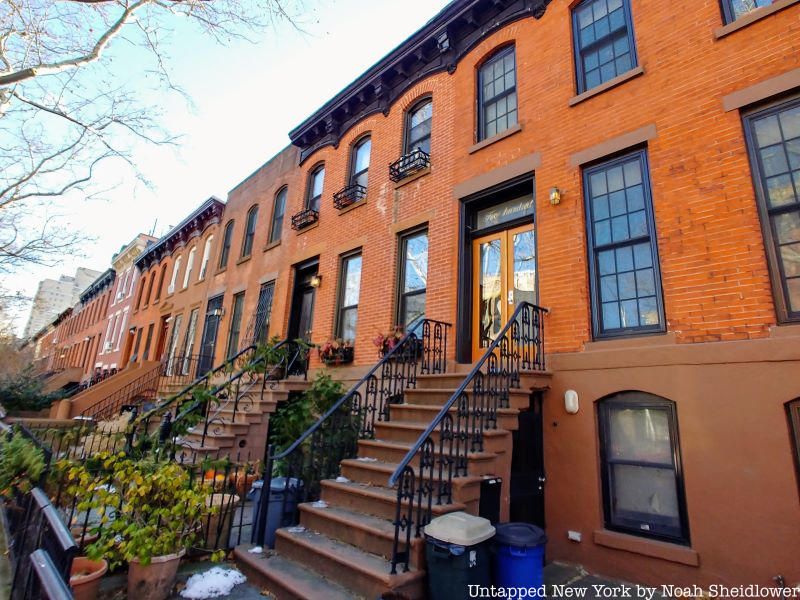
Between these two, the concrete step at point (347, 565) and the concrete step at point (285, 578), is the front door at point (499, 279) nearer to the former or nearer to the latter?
the concrete step at point (347, 565)

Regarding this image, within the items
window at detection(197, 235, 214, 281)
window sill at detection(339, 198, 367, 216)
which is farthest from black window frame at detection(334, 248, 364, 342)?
window at detection(197, 235, 214, 281)

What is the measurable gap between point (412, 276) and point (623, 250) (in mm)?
3866

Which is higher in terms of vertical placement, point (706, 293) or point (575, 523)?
point (706, 293)

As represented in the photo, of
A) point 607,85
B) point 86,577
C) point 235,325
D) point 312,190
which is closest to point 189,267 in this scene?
point 235,325

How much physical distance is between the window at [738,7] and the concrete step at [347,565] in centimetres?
724

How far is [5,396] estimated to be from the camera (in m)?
18.1

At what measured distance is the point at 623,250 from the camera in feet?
18.4

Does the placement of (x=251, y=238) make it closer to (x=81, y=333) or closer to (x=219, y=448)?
(x=219, y=448)

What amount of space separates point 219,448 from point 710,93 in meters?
8.86

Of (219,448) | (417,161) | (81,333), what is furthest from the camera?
(81,333)

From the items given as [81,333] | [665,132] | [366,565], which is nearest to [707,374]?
[665,132]

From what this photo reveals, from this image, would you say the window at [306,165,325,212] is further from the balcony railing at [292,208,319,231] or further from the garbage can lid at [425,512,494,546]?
the garbage can lid at [425,512,494,546]

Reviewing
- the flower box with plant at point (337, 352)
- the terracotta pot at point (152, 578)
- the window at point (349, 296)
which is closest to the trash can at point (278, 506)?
the terracotta pot at point (152, 578)

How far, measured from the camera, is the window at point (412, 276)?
8.16 m
